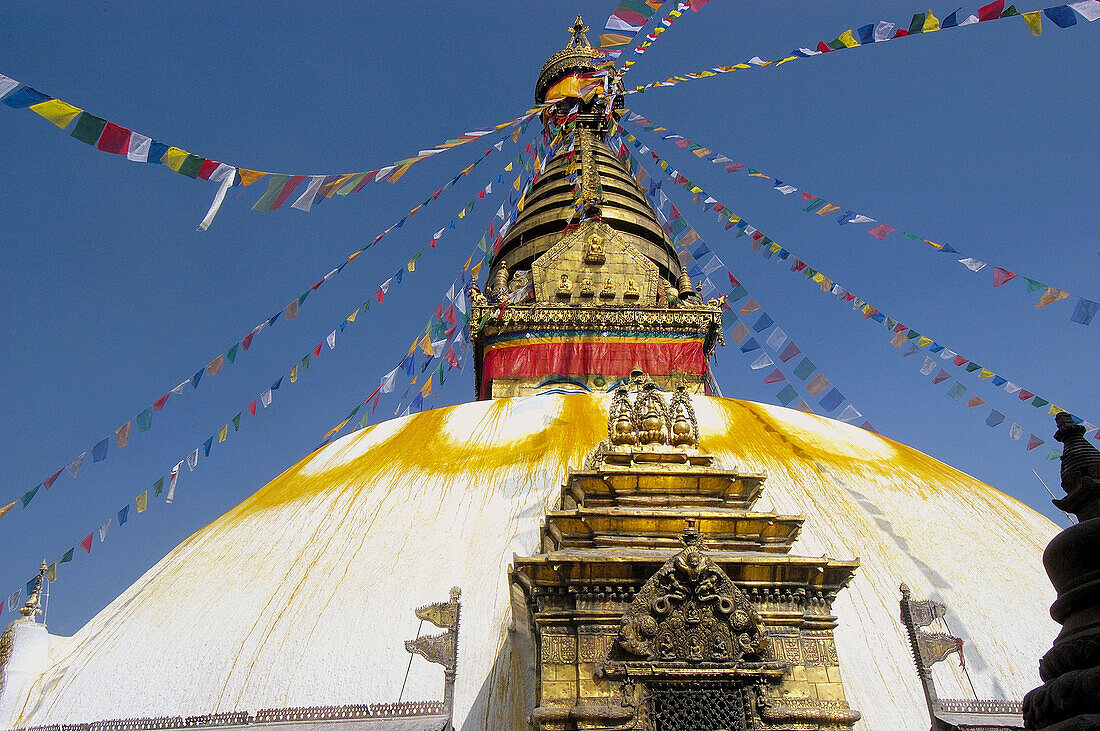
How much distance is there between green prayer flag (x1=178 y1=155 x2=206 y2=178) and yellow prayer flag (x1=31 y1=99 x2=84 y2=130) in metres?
0.82

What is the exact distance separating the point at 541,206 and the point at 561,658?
1367 centimetres

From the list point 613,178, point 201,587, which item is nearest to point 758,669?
point 201,587

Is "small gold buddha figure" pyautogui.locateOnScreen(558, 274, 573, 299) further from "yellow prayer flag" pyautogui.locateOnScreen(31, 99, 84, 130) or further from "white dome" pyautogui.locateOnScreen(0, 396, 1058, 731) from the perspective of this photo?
"yellow prayer flag" pyautogui.locateOnScreen(31, 99, 84, 130)

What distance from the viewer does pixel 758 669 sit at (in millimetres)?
3748

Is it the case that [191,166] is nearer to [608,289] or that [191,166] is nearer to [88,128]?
[88,128]

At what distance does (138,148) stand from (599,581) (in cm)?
491

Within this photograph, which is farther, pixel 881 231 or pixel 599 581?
pixel 881 231

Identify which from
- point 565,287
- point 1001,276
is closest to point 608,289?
point 565,287

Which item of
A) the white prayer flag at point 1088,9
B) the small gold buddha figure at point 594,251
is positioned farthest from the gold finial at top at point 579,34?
the white prayer flag at point 1088,9

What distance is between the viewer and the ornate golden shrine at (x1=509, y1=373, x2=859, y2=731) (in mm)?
3705

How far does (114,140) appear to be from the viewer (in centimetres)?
548

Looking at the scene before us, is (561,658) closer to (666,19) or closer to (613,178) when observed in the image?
(666,19)

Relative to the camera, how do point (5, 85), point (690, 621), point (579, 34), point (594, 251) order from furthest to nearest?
point (579, 34), point (594, 251), point (5, 85), point (690, 621)

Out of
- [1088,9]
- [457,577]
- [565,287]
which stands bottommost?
[457,577]
